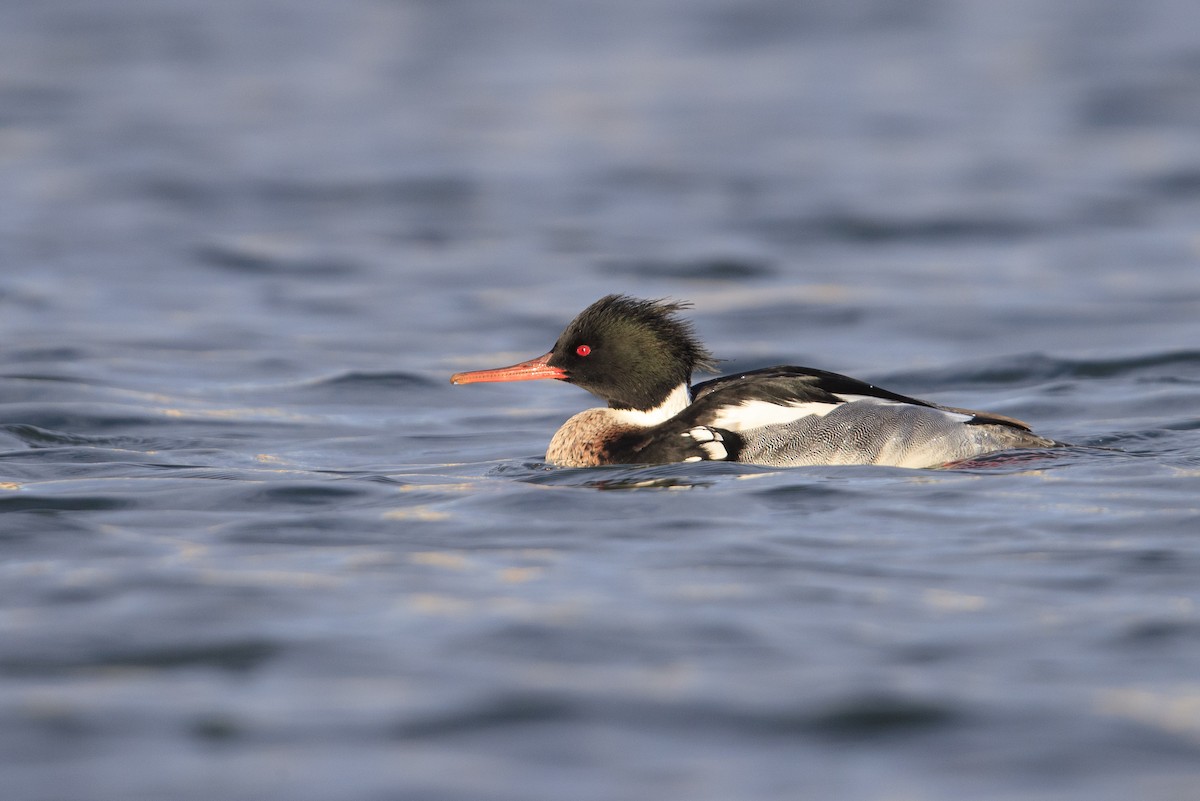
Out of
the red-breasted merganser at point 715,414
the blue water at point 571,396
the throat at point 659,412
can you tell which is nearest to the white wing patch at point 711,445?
the red-breasted merganser at point 715,414

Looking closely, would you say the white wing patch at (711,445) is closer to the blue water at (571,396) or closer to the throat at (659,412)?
the blue water at (571,396)

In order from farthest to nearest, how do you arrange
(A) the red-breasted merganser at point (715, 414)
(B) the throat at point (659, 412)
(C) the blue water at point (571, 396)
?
(B) the throat at point (659, 412), (A) the red-breasted merganser at point (715, 414), (C) the blue water at point (571, 396)

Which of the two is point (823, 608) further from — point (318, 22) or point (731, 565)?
point (318, 22)

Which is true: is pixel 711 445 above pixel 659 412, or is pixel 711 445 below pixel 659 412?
below

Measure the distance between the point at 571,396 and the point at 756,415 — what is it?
10.1 ft

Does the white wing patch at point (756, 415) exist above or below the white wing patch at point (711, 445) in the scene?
above

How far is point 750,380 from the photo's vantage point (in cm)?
778

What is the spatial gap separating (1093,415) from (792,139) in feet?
31.0

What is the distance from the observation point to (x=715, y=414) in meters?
7.73

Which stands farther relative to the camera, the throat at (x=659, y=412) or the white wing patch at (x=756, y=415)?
the throat at (x=659, y=412)

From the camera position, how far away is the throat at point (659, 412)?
322 inches

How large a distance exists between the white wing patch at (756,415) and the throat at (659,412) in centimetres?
48

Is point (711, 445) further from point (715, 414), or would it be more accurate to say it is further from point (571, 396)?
point (571, 396)

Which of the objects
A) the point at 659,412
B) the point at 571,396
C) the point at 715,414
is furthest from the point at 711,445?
the point at 571,396
